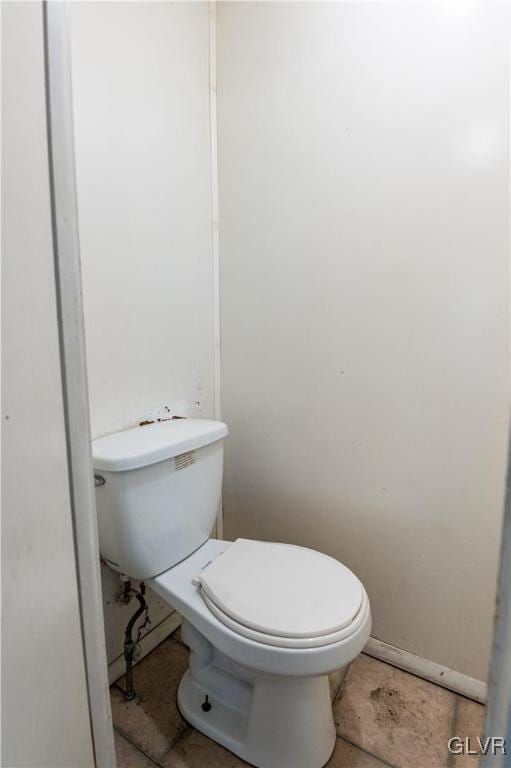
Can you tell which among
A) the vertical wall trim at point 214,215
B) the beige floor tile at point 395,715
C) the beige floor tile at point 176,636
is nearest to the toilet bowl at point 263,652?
the beige floor tile at point 395,715

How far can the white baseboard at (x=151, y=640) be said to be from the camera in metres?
1.09

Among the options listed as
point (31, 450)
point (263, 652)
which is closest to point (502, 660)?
point (31, 450)

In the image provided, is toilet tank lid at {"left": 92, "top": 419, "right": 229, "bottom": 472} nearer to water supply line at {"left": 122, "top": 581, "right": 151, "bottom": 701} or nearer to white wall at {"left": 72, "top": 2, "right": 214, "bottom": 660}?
white wall at {"left": 72, "top": 2, "right": 214, "bottom": 660}

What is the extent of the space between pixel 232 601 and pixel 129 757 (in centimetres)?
50

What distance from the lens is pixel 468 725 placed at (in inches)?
38.5

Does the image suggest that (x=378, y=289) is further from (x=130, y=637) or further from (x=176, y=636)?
(x=176, y=636)

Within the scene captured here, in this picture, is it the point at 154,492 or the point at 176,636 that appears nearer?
the point at 154,492

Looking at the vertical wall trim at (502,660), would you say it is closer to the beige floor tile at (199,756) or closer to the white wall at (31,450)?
the white wall at (31,450)

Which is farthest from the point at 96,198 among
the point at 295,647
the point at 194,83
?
the point at 295,647

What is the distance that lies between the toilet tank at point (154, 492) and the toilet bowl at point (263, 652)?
0.07 meters

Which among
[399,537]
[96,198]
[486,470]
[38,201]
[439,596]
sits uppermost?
[96,198]

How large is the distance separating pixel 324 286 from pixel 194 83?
0.80 m

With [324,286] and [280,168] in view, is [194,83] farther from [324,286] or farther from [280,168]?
[324,286]

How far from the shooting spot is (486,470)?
3.28 feet
